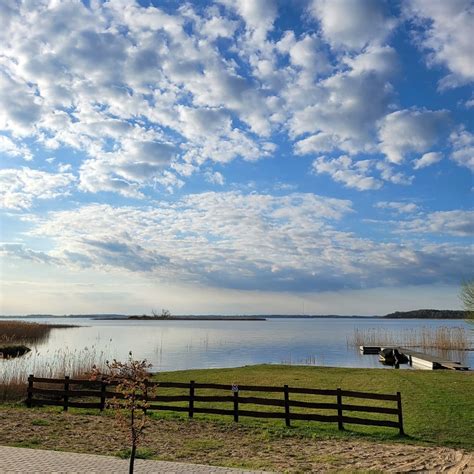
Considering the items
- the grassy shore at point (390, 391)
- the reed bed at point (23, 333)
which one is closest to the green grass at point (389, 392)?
the grassy shore at point (390, 391)

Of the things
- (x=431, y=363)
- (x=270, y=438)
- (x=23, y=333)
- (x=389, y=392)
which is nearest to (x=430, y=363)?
(x=431, y=363)

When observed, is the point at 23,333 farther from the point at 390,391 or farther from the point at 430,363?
the point at 390,391

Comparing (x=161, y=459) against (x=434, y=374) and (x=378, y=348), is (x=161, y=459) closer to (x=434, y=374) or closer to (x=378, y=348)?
(x=434, y=374)

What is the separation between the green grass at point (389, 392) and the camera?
14.8 metres

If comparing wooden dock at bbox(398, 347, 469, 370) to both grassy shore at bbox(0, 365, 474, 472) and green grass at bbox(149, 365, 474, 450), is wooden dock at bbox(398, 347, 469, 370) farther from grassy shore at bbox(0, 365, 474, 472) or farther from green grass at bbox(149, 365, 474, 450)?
grassy shore at bbox(0, 365, 474, 472)

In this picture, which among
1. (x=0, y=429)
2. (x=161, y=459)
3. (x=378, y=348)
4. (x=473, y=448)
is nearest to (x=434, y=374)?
(x=473, y=448)

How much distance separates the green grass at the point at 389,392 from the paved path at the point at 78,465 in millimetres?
4388

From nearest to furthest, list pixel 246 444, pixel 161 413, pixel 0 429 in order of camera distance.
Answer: pixel 246 444
pixel 0 429
pixel 161 413

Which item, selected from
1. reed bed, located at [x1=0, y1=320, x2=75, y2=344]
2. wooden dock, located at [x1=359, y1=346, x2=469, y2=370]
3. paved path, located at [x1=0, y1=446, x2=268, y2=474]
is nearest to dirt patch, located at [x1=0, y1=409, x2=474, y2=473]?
paved path, located at [x1=0, y1=446, x2=268, y2=474]

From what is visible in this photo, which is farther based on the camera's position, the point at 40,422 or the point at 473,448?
the point at 40,422

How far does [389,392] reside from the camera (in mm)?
21469

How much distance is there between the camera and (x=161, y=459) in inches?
460

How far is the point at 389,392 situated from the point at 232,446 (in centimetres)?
1073

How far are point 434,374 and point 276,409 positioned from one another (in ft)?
45.5
